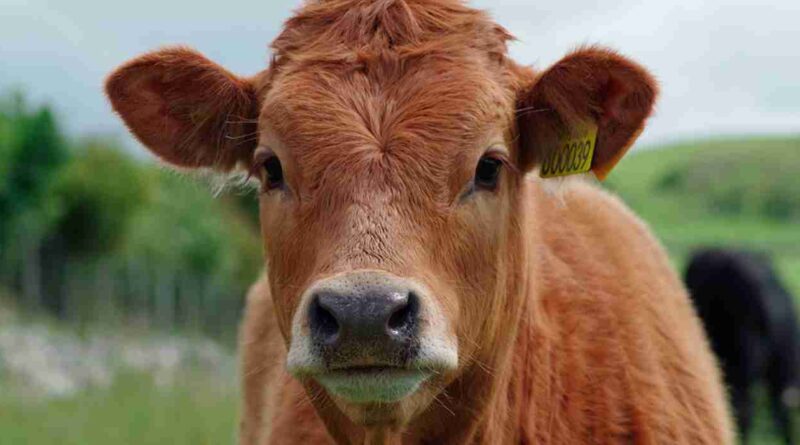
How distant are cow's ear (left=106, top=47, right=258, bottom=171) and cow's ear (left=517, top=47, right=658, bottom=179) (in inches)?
46.7

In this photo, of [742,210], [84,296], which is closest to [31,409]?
[742,210]

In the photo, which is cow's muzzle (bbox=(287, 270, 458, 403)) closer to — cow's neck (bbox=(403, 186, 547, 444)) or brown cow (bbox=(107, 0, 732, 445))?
brown cow (bbox=(107, 0, 732, 445))

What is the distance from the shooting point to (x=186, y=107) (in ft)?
17.9

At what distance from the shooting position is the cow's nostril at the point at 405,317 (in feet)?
12.8

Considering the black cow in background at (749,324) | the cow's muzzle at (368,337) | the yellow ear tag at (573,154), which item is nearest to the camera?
the cow's muzzle at (368,337)

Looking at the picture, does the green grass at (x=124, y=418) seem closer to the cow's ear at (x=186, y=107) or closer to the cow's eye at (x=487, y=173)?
the cow's ear at (x=186, y=107)

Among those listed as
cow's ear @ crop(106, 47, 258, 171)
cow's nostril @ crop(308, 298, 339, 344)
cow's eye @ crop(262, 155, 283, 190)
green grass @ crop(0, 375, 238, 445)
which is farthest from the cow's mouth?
green grass @ crop(0, 375, 238, 445)

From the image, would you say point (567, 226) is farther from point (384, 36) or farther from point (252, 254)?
point (252, 254)

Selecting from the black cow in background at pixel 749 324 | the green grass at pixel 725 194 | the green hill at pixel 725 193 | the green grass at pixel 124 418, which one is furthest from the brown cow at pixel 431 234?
the green hill at pixel 725 193

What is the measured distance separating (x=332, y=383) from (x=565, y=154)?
5.40ft

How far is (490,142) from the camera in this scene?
4.76 meters

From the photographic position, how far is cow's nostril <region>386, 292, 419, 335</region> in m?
3.90

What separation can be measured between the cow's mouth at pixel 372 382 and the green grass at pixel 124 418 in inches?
344

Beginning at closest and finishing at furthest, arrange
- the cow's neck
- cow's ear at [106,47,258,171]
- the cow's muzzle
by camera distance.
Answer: the cow's muzzle
the cow's neck
cow's ear at [106,47,258,171]
